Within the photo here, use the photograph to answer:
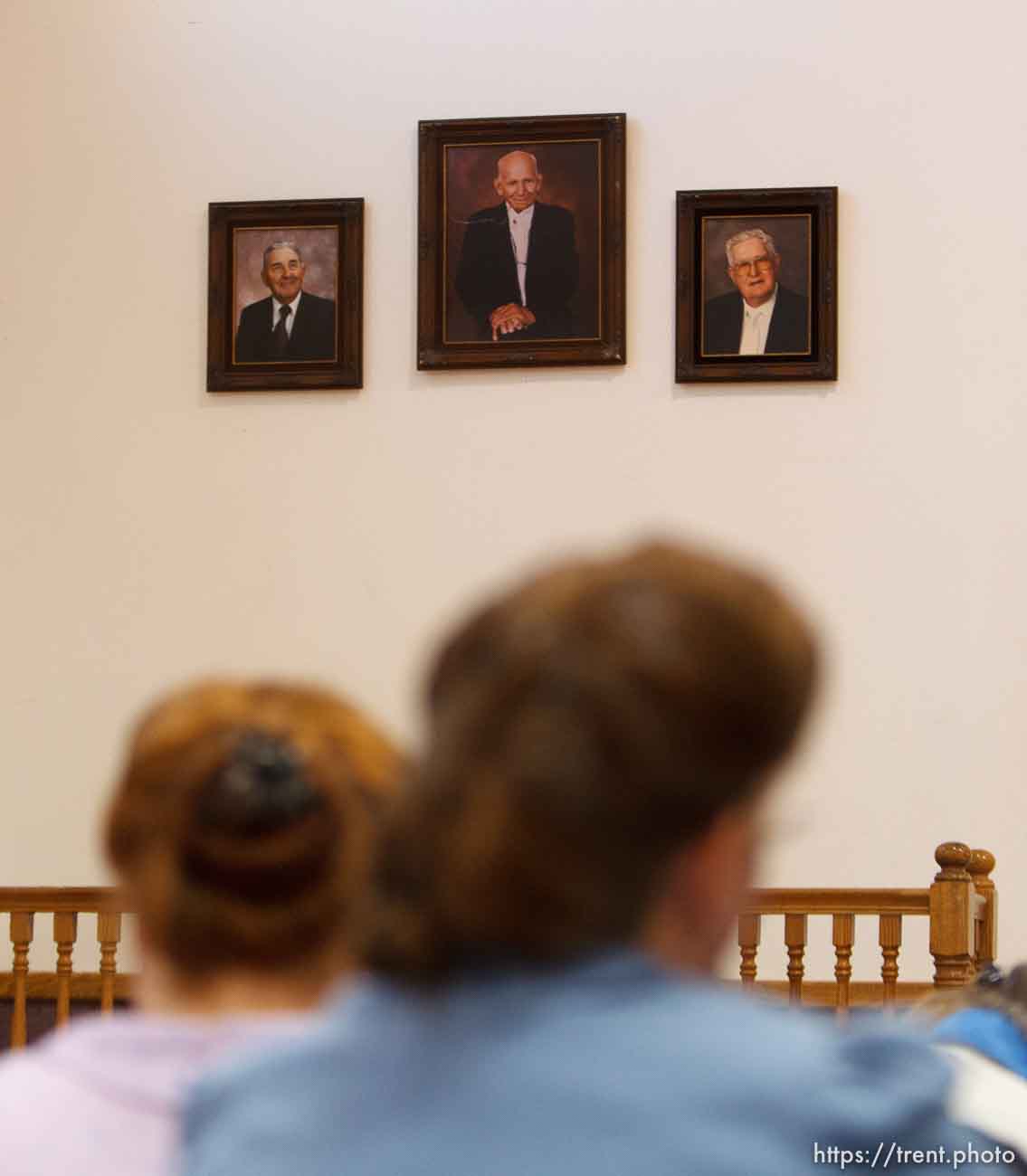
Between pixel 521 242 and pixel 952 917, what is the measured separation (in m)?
4.37

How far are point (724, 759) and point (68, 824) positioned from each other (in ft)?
29.1

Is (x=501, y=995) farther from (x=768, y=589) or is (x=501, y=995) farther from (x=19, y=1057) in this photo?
(x=19, y=1057)

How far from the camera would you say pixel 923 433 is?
952cm

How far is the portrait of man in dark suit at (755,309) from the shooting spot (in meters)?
9.54

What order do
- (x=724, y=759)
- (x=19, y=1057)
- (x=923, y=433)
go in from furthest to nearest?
(x=923, y=433) < (x=19, y=1057) < (x=724, y=759)

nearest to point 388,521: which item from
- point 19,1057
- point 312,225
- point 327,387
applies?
point 327,387

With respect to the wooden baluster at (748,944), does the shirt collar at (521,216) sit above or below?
above

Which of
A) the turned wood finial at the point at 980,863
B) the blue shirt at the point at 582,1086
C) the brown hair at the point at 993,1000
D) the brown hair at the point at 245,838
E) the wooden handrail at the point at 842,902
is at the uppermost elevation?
the brown hair at the point at 245,838

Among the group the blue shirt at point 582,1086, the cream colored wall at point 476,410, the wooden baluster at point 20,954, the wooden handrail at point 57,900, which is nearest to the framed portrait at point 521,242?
the cream colored wall at point 476,410

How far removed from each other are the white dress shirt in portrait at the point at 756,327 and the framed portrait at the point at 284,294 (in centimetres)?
203

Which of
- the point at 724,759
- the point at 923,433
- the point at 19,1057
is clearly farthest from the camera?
the point at 923,433

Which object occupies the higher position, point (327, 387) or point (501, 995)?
point (327, 387)

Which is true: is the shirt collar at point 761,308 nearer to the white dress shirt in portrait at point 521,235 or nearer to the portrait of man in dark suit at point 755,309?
the portrait of man in dark suit at point 755,309

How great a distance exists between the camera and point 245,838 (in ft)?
6.20
